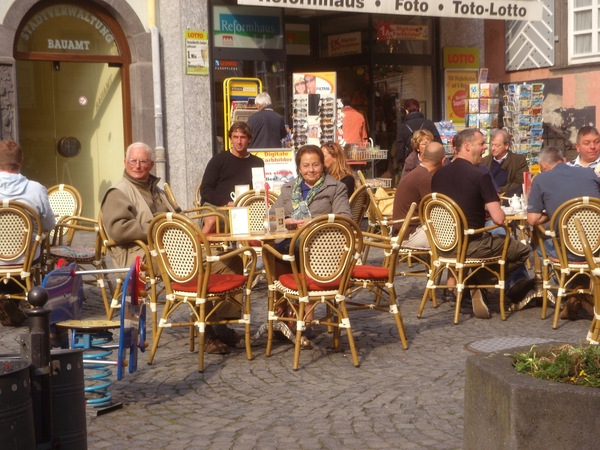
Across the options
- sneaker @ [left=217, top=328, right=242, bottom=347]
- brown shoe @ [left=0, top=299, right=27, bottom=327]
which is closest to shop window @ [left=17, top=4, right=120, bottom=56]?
brown shoe @ [left=0, top=299, right=27, bottom=327]

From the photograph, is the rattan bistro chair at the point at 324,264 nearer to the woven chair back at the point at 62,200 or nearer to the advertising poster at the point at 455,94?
the woven chair back at the point at 62,200

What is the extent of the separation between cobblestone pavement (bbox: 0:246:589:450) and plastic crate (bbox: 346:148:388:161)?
7181 millimetres

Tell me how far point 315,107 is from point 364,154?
44.3 inches

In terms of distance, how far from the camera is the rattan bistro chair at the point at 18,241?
7.81m

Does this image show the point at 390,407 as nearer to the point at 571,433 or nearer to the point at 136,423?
the point at 136,423

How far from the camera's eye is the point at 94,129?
49.4ft

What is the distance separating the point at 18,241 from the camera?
312 inches

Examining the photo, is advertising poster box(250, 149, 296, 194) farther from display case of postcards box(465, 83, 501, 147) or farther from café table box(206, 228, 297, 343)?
café table box(206, 228, 297, 343)

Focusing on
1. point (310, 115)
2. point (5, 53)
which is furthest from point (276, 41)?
point (5, 53)

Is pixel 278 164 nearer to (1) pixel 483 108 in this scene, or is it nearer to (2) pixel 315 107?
(2) pixel 315 107

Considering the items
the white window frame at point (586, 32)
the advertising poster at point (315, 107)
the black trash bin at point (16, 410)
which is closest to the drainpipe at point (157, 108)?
the advertising poster at point (315, 107)

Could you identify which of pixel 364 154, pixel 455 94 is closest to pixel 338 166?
pixel 364 154

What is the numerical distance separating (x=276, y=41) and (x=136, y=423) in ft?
36.7

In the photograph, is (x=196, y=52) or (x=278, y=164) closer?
(x=278, y=164)
